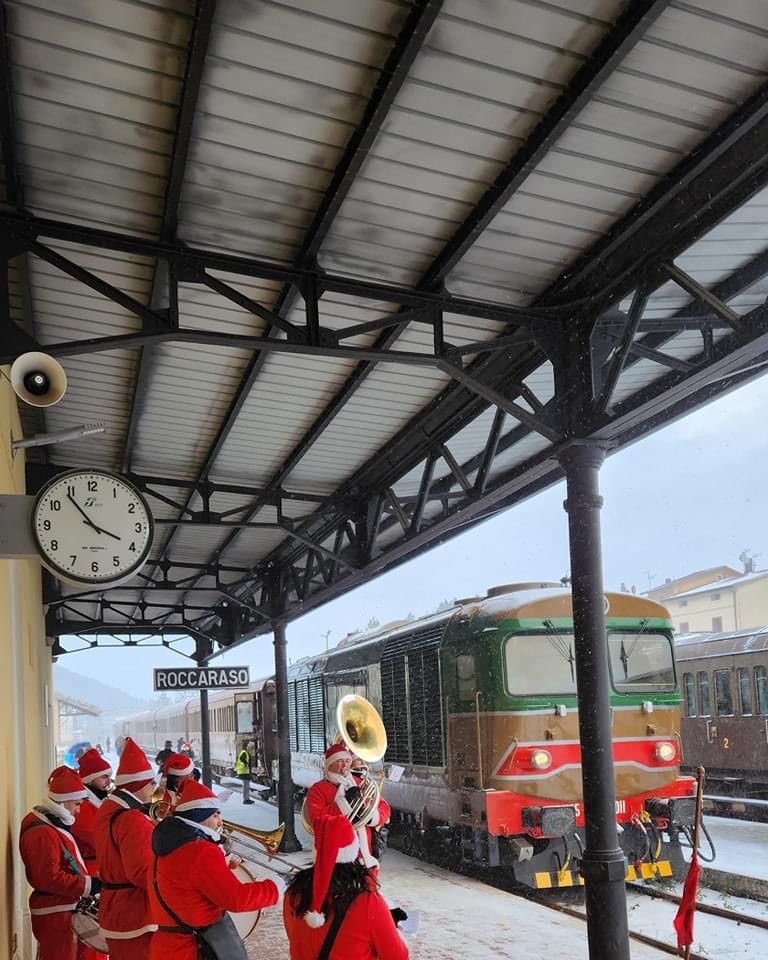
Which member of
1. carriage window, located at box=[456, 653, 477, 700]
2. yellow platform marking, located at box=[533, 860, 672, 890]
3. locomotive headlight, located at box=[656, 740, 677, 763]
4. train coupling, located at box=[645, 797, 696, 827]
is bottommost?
yellow platform marking, located at box=[533, 860, 672, 890]

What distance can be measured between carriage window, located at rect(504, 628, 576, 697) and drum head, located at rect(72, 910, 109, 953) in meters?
5.34

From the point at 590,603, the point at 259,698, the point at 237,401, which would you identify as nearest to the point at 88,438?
the point at 237,401

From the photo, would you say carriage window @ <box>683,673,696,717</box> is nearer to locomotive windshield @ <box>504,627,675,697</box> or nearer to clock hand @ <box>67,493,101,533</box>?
locomotive windshield @ <box>504,627,675,697</box>

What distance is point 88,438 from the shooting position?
9.88 m

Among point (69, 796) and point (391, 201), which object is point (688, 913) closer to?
point (69, 796)

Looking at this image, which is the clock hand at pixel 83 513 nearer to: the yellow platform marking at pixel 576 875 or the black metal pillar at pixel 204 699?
the yellow platform marking at pixel 576 875

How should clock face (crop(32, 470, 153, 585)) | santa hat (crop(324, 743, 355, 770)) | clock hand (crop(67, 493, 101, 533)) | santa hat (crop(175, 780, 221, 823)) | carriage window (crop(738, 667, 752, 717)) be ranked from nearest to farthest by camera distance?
santa hat (crop(175, 780, 221, 823)), clock face (crop(32, 470, 153, 585)), clock hand (crop(67, 493, 101, 533)), santa hat (crop(324, 743, 355, 770)), carriage window (crop(738, 667, 752, 717))

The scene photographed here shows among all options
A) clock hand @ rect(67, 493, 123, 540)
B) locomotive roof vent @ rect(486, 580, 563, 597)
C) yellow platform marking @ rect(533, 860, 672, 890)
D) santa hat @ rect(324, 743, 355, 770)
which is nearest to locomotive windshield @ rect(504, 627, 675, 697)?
locomotive roof vent @ rect(486, 580, 563, 597)

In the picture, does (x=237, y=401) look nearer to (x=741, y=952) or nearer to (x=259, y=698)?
(x=741, y=952)

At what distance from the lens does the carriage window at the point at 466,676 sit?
1036 cm

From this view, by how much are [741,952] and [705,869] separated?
131 inches

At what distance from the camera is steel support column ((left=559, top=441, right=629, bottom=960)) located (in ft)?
20.1

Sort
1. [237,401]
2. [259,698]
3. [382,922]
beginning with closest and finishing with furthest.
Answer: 1. [382,922]
2. [237,401]
3. [259,698]

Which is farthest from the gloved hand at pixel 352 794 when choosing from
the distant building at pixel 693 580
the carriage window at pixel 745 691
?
the distant building at pixel 693 580
